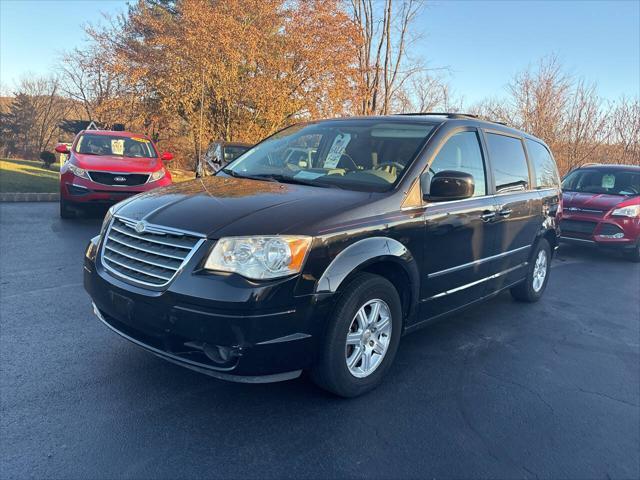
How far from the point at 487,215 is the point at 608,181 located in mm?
7336

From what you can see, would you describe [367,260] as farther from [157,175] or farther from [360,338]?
[157,175]

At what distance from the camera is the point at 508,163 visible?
4.82 metres

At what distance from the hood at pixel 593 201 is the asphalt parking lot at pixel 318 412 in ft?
17.0

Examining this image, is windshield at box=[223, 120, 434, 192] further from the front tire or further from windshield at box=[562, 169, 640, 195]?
windshield at box=[562, 169, 640, 195]

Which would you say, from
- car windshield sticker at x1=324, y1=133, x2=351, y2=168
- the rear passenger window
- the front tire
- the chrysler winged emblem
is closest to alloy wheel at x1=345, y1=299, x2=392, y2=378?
the front tire

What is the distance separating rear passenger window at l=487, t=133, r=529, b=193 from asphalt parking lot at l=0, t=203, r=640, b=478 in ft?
4.77

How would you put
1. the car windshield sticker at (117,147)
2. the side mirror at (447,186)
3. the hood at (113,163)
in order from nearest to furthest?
the side mirror at (447,186) < the hood at (113,163) < the car windshield sticker at (117,147)

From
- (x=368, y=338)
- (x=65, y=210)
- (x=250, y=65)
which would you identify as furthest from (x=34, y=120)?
(x=368, y=338)

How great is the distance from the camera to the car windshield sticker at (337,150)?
12.8 ft

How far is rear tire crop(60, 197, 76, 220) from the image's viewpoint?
9115mm

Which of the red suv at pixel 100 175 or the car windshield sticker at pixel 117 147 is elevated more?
the car windshield sticker at pixel 117 147

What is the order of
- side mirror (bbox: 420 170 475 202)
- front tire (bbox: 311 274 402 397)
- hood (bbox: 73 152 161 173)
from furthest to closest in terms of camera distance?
hood (bbox: 73 152 161 173)
side mirror (bbox: 420 170 475 202)
front tire (bbox: 311 274 402 397)

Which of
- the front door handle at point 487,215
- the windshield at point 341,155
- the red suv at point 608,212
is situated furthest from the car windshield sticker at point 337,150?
the red suv at point 608,212

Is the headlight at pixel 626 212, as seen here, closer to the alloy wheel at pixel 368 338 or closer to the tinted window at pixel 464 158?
the tinted window at pixel 464 158
